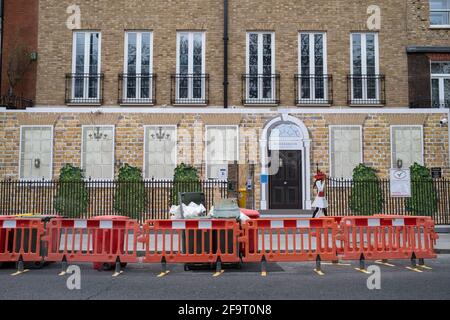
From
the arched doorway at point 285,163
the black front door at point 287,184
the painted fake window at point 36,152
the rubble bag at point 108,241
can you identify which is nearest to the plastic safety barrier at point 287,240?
the rubble bag at point 108,241

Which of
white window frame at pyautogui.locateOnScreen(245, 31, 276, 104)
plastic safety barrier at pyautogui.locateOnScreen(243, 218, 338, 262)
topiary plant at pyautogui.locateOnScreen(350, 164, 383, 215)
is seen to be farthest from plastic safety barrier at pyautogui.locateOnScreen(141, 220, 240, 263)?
white window frame at pyautogui.locateOnScreen(245, 31, 276, 104)

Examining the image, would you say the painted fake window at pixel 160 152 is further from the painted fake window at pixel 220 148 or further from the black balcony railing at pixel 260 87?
the black balcony railing at pixel 260 87

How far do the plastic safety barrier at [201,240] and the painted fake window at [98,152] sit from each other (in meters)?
9.13

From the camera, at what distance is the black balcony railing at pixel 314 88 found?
19500 millimetres

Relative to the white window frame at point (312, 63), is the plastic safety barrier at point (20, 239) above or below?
below

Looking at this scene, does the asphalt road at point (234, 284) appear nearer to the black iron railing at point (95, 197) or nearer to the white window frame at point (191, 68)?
the black iron railing at point (95, 197)

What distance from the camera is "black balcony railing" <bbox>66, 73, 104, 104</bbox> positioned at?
1936 cm

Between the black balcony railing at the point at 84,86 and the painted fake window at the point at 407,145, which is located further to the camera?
the black balcony railing at the point at 84,86

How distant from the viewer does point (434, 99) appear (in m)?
19.9

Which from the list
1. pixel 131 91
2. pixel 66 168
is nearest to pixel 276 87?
pixel 131 91

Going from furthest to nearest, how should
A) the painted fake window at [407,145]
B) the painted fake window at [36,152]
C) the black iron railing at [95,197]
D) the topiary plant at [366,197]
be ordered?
1. the painted fake window at [407,145]
2. the painted fake window at [36,152]
3. the topiary plant at [366,197]
4. the black iron railing at [95,197]

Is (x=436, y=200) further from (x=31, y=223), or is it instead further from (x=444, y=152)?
(x=31, y=223)

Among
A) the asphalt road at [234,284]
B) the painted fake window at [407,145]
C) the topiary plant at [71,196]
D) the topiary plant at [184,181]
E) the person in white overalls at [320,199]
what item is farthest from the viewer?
the painted fake window at [407,145]

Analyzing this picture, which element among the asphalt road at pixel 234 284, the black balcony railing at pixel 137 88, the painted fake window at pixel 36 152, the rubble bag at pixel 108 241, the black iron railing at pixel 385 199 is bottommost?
the asphalt road at pixel 234 284
